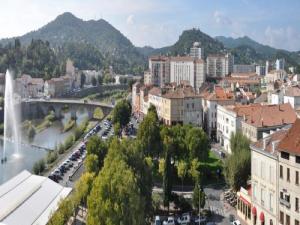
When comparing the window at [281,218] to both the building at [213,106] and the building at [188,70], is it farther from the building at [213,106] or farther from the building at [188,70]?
the building at [188,70]

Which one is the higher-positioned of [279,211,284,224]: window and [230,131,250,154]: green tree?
[230,131,250,154]: green tree

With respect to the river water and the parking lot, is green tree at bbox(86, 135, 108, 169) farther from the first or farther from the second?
the river water

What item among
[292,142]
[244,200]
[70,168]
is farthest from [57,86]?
[292,142]

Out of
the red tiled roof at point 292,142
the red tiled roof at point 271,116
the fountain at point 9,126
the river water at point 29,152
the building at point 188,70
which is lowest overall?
the river water at point 29,152

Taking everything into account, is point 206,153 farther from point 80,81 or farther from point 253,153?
point 80,81

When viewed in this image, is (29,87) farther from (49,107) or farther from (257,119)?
(257,119)

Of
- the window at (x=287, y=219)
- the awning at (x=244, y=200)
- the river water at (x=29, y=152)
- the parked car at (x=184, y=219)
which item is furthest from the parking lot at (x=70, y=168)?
the window at (x=287, y=219)

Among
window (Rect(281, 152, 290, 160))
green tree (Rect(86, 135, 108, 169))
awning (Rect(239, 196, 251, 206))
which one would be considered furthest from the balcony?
green tree (Rect(86, 135, 108, 169))
